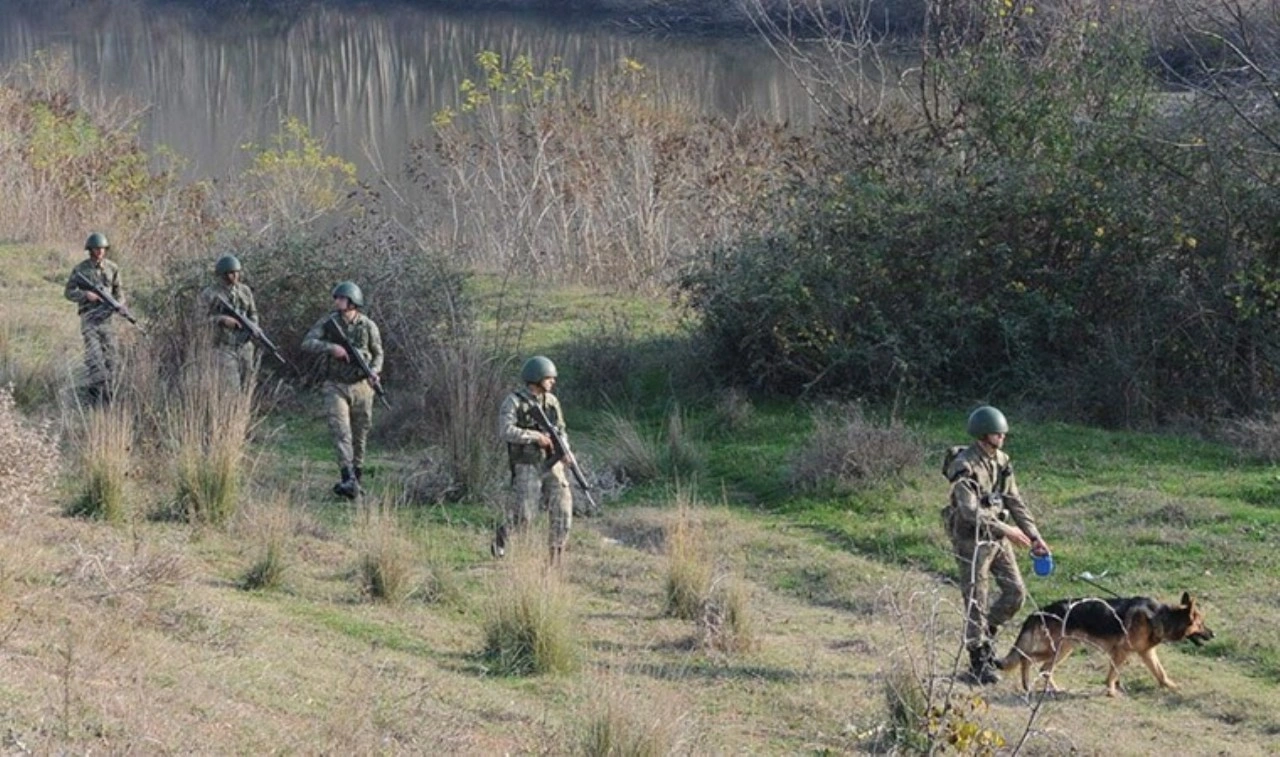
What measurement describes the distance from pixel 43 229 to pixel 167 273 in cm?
825

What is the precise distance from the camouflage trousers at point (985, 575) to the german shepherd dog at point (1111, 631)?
211 millimetres

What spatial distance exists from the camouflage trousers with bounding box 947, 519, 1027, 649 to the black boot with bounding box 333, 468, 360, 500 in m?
5.66

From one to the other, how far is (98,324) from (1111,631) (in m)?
10.1

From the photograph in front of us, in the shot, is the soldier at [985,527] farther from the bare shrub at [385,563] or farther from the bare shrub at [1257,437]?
the bare shrub at [1257,437]

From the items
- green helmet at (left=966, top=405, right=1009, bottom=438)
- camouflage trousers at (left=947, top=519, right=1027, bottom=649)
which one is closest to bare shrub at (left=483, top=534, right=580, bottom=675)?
camouflage trousers at (left=947, top=519, right=1027, bottom=649)

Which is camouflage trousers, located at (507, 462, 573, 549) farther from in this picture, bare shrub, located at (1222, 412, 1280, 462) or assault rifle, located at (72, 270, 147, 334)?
bare shrub, located at (1222, 412, 1280, 462)

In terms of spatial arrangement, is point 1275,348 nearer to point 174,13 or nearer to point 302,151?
point 302,151

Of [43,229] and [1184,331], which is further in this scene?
[43,229]

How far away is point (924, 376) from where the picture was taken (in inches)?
654

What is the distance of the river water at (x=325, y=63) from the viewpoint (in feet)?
116

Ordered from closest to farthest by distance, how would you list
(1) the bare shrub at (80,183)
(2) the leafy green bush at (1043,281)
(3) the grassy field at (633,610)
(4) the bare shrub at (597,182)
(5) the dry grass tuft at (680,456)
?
1. (3) the grassy field at (633,610)
2. (5) the dry grass tuft at (680,456)
3. (2) the leafy green bush at (1043,281)
4. (4) the bare shrub at (597,182)
5. (1) the bare shrub at (80,183)

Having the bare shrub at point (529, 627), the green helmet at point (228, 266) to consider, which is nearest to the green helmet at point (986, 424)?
the bare shrub at point (529, 627)

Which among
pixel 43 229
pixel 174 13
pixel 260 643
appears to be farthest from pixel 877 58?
pixel 174 13

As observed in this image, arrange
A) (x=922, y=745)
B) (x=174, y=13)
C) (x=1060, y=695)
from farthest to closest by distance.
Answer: (x=174, y=13)
(x=1060, y=695)
(x=922, y=745)
